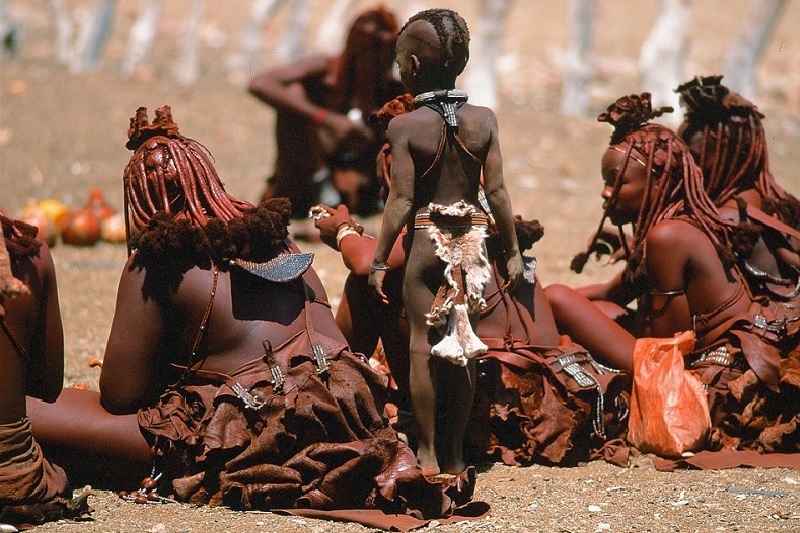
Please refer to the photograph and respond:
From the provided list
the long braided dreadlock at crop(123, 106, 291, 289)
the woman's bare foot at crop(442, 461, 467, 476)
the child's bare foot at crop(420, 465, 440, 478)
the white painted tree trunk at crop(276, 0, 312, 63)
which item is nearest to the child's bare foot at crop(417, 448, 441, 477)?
the child's bare foot at crop(420, 465, 440, 478)

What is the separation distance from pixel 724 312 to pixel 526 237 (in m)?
0.94

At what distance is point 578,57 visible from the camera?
15.4 meters

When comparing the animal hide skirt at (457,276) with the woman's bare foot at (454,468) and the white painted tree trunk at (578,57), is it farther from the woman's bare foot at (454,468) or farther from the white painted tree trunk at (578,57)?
the white painted tree trunk at (578,57)

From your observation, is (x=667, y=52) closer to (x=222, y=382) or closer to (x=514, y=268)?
(x=514, y=268)

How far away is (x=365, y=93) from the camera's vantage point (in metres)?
8.43

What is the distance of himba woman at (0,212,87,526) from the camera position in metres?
3.69

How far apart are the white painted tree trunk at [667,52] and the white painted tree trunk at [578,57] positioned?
4.22 ft

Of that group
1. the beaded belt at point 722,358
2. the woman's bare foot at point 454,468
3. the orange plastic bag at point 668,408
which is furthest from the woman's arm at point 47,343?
the beaded belt at point 722,358

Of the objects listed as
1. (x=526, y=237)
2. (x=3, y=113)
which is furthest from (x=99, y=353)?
(x=3, y=113)

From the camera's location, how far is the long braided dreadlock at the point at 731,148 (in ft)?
17.8

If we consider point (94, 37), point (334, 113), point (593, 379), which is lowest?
point (593, 379)

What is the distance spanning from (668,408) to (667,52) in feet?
33.5

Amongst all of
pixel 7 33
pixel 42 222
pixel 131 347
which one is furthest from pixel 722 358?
pixel 7 33

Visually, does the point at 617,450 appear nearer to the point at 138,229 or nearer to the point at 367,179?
the point at 138,229
